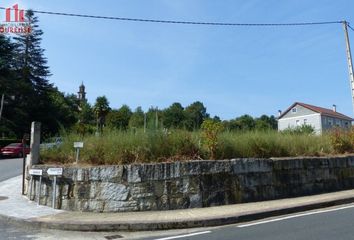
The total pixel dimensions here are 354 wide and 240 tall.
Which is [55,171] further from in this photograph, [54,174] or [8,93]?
[8,93]

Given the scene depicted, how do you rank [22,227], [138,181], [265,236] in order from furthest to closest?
[138,181]
[22,227]
[265,236]

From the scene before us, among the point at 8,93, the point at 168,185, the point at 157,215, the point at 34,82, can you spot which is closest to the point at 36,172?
the point at 168,185

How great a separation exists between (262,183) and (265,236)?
184 inches

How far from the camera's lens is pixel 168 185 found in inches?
436

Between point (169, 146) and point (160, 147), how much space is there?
0.27 m

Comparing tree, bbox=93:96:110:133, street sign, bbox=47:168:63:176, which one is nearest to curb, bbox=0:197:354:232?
street sign, bbox=47:168:63:176

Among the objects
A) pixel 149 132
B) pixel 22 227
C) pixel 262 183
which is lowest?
pixel 22 227

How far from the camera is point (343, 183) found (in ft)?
47.7

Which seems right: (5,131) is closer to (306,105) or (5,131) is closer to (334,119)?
(306,105)

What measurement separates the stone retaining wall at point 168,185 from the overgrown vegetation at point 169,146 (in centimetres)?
74

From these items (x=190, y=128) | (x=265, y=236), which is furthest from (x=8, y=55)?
(x=265, y=236)

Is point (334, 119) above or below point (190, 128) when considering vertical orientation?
above

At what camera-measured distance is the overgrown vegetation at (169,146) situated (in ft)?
39.2

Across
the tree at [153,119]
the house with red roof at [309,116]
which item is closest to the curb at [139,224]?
the tree at [153,119]
